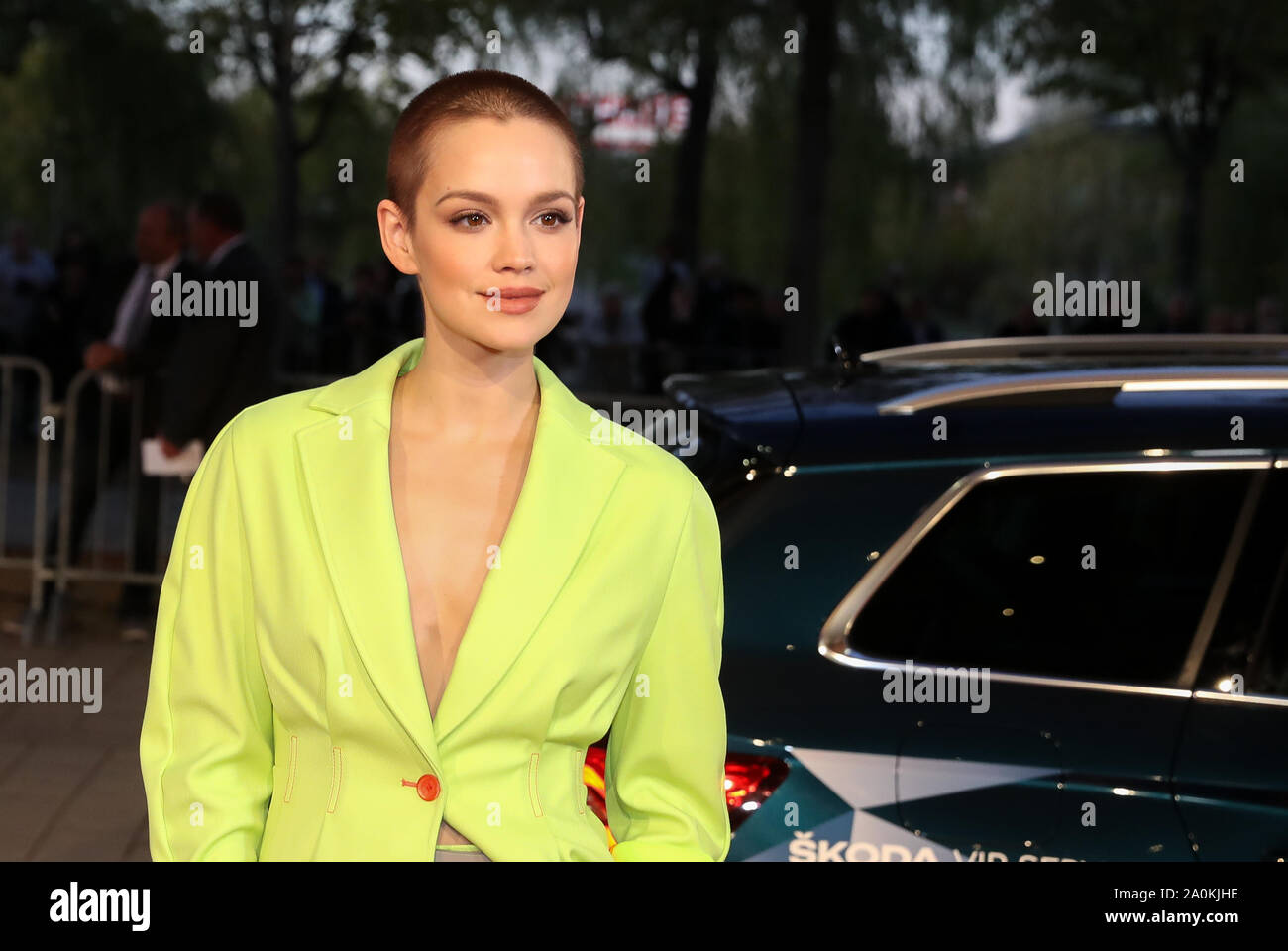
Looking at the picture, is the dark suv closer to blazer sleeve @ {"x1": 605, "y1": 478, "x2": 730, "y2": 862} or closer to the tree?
blazer sleeve @ {"x1": 605, "y1": 478, "x2": 730, "y2": 862}

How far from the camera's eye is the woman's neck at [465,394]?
202cm

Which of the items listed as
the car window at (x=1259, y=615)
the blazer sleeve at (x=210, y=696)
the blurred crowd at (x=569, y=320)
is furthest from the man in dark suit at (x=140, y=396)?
the blazer sleeve at (x=210, y=696)

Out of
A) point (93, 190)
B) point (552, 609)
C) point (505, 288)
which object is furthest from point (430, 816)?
point (93, 190)

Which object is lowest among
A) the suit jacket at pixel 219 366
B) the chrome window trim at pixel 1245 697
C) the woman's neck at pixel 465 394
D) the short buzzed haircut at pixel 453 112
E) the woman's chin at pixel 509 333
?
the chrome window trim at pixel 1245 697

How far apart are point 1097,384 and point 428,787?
2051 millimetres

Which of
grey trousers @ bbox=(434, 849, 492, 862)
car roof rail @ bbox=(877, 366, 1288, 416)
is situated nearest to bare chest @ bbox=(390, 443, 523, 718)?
grey trousers @ bbox=(434, 849, 492, 862)

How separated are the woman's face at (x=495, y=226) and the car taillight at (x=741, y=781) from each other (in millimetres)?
1234

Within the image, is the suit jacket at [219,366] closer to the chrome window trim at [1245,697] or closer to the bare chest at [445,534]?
the chrome window trim at [1245,697]

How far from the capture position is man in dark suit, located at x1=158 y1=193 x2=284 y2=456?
26.8 ft

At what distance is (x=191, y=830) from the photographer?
1.94m

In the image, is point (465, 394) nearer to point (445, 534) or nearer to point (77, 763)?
point (445, 534)

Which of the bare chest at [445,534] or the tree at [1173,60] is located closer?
the bare chest at [445,534]

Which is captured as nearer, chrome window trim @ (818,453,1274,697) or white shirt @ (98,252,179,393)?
chrome window trim @ (818,453,1274,697)

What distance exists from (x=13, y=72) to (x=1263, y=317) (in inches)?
Answer: 558
